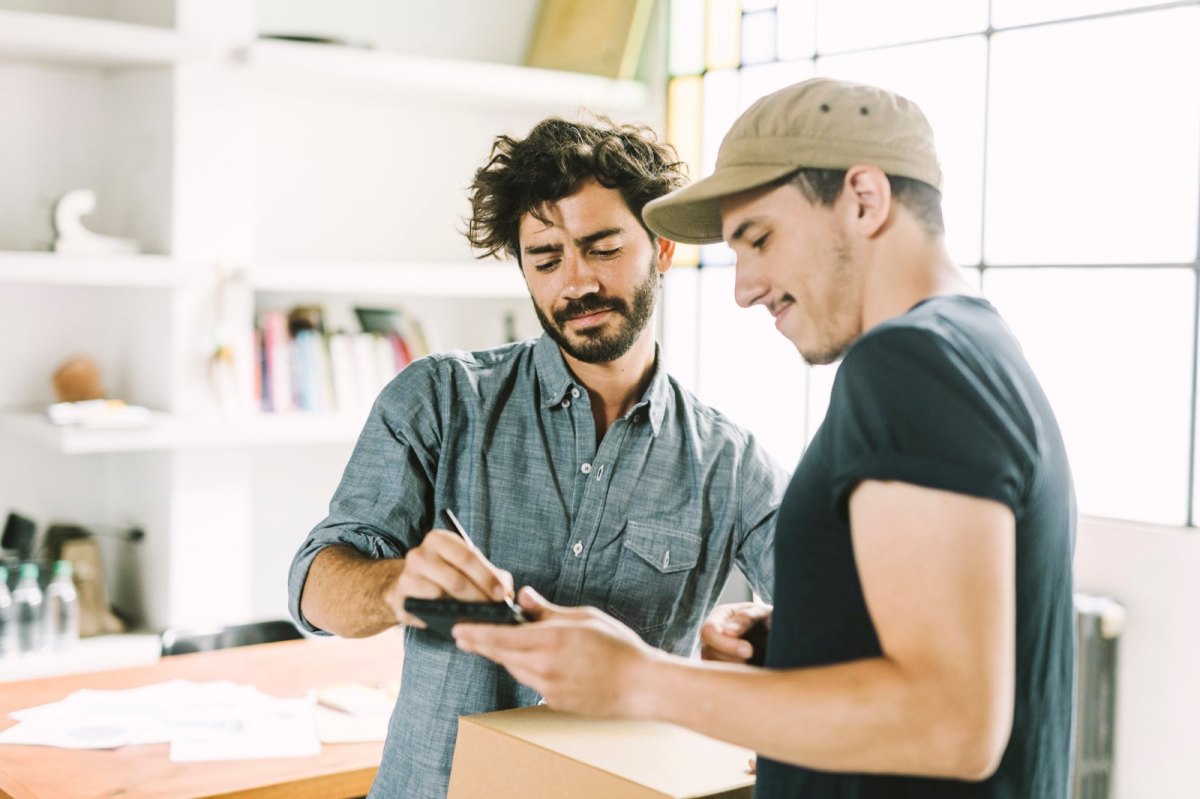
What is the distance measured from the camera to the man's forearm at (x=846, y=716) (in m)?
0.89

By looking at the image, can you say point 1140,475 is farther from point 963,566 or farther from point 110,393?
point 110,393

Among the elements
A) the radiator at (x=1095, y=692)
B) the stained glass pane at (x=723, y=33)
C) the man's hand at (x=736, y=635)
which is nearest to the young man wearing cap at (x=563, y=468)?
the man's hand at (x=736, y=635)

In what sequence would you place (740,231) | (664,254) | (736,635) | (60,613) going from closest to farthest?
(740,231) < (736,635) < (664,254) < (60,613)

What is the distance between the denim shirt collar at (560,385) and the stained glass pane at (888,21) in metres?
1.91

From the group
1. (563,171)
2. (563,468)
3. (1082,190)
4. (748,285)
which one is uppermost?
(1082,190)

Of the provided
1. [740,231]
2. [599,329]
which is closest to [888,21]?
[599,329]

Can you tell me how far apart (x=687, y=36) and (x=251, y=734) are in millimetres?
2775

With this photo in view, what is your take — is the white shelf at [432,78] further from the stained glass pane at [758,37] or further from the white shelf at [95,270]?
the white shelf at [95,270]

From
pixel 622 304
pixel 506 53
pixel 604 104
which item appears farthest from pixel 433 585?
pixel 506 53

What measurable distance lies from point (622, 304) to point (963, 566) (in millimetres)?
977

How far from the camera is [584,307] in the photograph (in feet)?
5.84

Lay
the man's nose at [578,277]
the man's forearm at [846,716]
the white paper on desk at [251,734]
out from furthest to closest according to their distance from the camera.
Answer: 1. the white paper on desk at [251,734]
2. the man's nose at [578,277]
3. the man's forearm at [846,716]

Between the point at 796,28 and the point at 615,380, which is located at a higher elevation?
the point at 796,28

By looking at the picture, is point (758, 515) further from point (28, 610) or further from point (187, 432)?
point (28, 610)
